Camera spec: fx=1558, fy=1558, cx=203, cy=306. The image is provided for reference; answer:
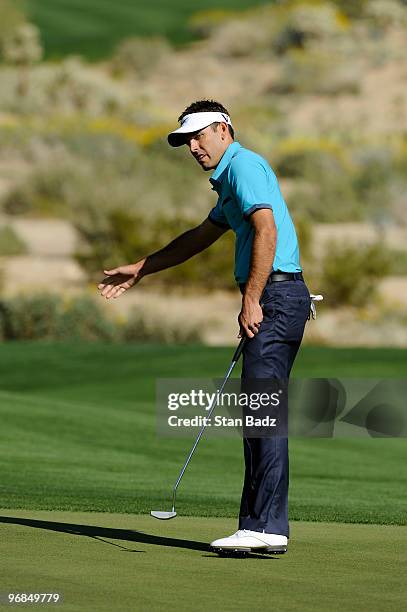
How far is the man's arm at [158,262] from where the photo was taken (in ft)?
25.5

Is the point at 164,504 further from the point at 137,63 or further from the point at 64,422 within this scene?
the point at 137,63

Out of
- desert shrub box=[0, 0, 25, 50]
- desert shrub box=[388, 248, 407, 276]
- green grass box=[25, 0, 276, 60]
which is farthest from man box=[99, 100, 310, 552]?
green grass box=[25, 0, 276, 60]

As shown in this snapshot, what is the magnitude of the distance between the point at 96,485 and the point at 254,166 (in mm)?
4810

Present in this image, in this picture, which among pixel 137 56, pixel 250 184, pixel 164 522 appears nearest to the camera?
pixel 250 184

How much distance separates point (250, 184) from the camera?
696 cm

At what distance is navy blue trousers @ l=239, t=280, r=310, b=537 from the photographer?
7062mm

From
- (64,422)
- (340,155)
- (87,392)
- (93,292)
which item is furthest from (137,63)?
(64,422)

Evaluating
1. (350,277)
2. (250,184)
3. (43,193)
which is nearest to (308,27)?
(43,193)

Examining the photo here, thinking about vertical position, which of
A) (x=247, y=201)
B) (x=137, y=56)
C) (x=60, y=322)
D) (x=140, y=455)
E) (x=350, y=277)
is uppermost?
(x=137, y=56)

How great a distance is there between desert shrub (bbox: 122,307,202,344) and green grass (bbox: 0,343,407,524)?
20.3 feet

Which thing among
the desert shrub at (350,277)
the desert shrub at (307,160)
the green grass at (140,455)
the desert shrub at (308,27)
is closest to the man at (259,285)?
the green grass at (140,455)

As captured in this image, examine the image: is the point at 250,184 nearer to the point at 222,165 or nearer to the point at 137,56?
the point at 222,165

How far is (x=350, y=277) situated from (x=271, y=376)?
28797mm

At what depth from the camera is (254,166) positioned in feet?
23.1
